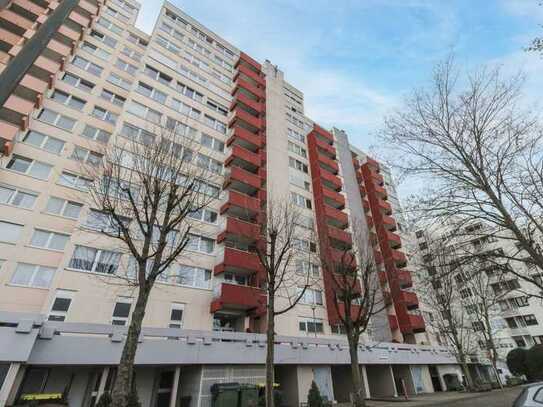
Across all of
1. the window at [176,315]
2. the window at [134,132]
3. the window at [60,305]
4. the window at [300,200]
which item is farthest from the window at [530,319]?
the window at [60,305]

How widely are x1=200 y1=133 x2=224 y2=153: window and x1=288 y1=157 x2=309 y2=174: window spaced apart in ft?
28.1

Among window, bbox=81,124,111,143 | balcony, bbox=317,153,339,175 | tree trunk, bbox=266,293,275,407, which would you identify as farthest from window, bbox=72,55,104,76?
tree trunk, bbox=266,293,275,407

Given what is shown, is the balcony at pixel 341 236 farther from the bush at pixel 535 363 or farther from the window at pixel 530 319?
the window at pixel 530 319

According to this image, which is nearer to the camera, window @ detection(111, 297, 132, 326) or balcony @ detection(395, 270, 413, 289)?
window @ detection(111, 297, 132, 326)

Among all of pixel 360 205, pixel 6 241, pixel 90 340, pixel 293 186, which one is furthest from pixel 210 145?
pixel 360 205

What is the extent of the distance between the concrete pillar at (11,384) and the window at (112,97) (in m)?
20.5

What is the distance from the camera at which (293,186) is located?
1202 inches

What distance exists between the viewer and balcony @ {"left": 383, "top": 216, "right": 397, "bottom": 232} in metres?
37.4

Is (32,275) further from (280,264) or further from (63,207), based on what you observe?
(280,264)

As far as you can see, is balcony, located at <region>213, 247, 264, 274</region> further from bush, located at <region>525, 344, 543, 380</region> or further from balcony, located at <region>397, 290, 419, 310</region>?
bush, located at <region>525, 344, 543, 380</region>

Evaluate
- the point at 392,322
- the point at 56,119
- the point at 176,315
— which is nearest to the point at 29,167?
the point at 56,119

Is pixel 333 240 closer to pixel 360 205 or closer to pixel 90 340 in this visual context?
pixel 360 205

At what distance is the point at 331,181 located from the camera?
33531 millimetres

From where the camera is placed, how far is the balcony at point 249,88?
33.1m
